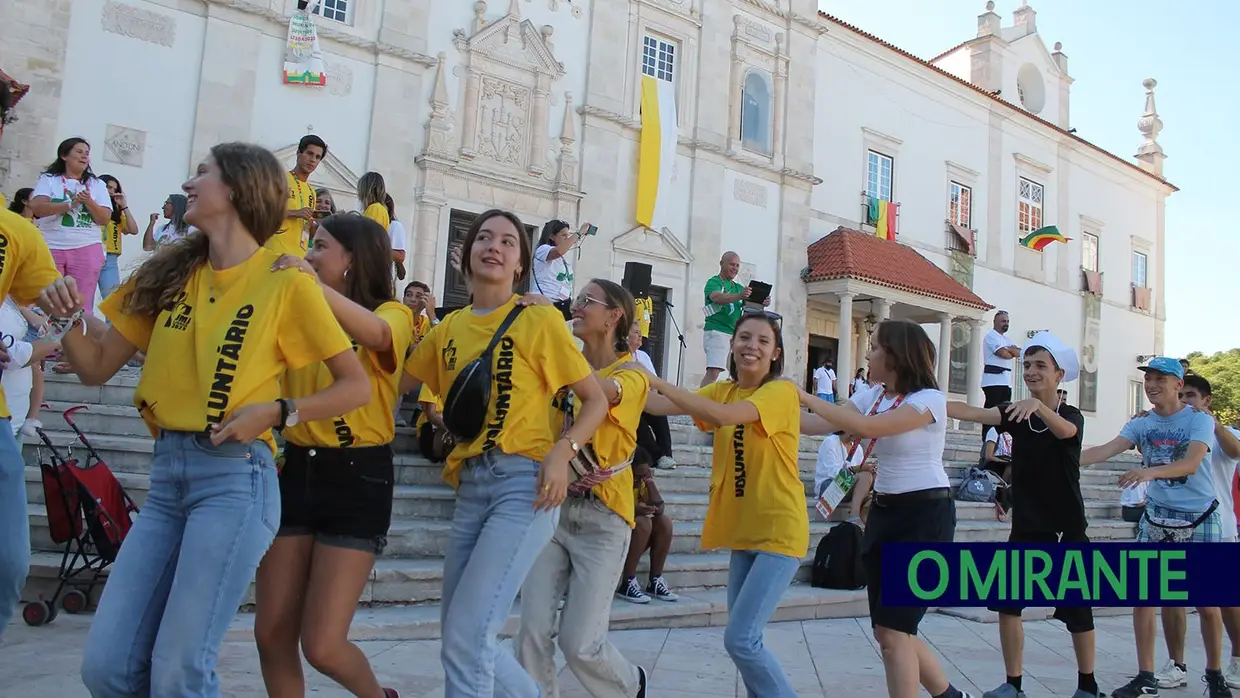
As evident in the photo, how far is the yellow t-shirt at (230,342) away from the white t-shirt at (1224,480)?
646 cm

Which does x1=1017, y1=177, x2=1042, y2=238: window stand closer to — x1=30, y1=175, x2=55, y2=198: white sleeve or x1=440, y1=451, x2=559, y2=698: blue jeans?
x1=30, y1=175, x2=55, y2=198: white sleeve

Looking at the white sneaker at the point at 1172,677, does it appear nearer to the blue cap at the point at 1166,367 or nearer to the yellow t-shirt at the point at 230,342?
the blue cap at the point at 1166,367

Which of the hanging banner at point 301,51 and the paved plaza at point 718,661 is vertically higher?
the hanging banner at point 301,51

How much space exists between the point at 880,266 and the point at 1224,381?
137ft

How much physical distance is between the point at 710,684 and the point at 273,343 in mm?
3844

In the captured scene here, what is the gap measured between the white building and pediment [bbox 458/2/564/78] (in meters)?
0.05

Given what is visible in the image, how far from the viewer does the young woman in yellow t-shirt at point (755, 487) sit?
4059 mm

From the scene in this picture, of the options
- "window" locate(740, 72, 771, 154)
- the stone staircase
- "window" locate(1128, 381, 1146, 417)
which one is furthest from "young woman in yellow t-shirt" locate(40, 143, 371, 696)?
"window" locate(1128, 381, 1146, 417)

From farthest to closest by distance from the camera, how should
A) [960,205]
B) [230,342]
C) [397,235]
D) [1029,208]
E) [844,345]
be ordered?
[1029,208]
[960,205]
[844,345]
[397,235]
[230,342]

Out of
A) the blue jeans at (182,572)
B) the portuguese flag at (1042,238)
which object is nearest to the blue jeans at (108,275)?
the blue jeans at (182,572)

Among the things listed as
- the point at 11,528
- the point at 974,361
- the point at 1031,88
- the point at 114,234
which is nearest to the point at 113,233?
the point at 114,234

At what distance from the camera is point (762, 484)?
14.1 ft

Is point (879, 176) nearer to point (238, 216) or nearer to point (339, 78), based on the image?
point (339, 78)

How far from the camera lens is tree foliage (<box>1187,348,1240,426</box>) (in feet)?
172
